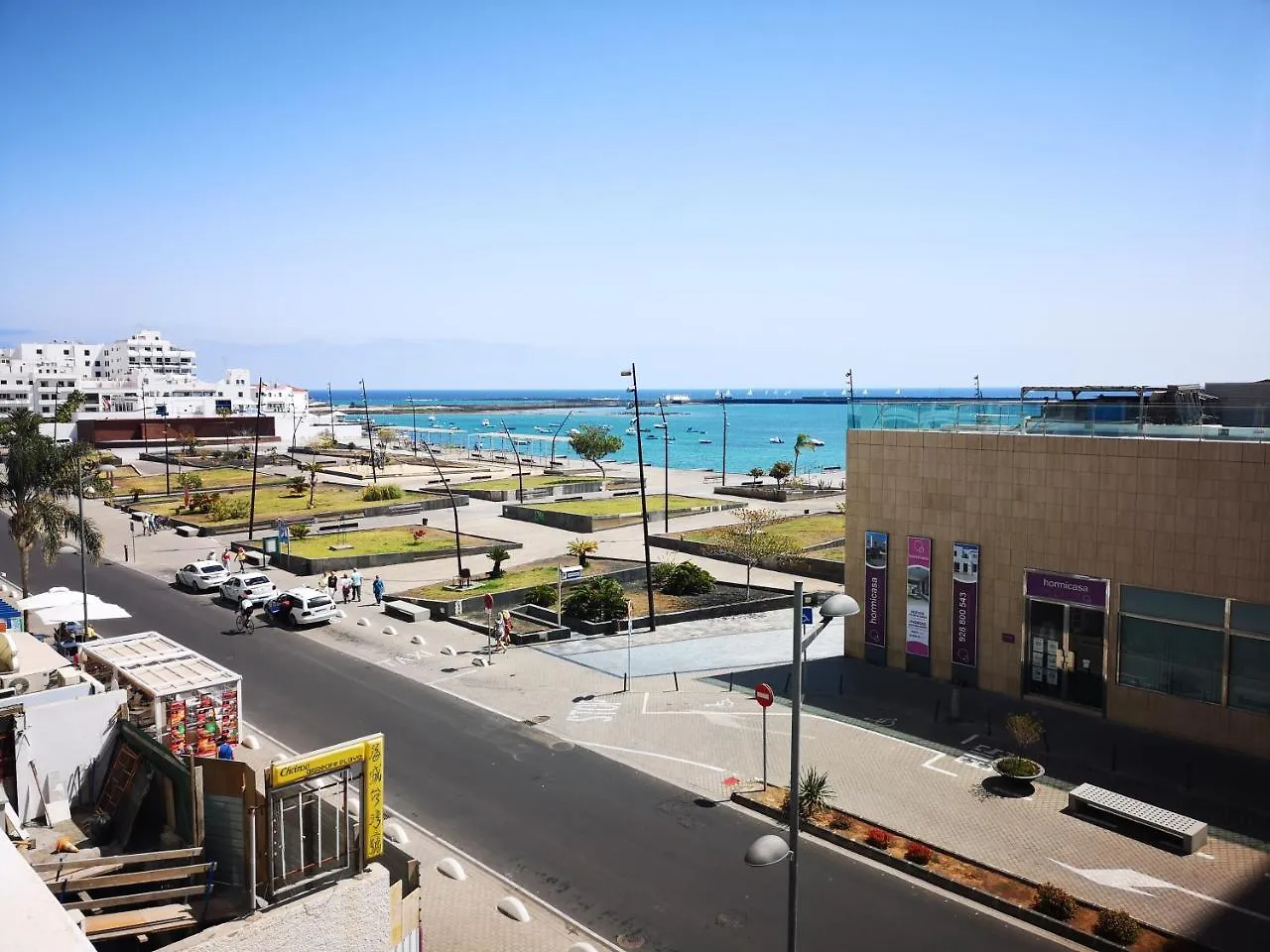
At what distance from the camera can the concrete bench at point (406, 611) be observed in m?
33.3

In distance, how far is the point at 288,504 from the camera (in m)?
60.6

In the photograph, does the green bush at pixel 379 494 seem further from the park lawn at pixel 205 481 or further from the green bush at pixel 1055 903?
the green bush at pixel 1055 903

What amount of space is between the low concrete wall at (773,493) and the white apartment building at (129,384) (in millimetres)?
84389

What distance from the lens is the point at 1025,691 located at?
22875 mm

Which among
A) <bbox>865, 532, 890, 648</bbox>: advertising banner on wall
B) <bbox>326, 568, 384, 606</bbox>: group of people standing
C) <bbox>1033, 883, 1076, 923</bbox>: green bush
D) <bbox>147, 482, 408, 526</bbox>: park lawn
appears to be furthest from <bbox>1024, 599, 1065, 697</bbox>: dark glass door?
<bbox>147, 482, 408, 526</bbox>: park lawn

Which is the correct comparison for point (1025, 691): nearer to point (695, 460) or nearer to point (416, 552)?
point (416, 552)

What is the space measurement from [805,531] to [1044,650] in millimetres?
27538

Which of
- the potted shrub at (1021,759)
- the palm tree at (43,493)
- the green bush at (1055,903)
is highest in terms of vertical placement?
the palm tree at (43,493)

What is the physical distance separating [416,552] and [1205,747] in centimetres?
3330

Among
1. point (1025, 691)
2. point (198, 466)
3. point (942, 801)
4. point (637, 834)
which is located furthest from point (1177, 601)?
point (198, 466)

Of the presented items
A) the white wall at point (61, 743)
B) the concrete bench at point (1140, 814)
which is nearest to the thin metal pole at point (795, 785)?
the concrete bench at point (1140, 814)

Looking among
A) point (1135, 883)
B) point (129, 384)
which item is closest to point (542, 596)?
point (1135, 883)

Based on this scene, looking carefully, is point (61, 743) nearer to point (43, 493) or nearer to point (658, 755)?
point (658, 755)

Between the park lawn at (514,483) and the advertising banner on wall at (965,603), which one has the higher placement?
the advertising banner on wall at (965,603)
